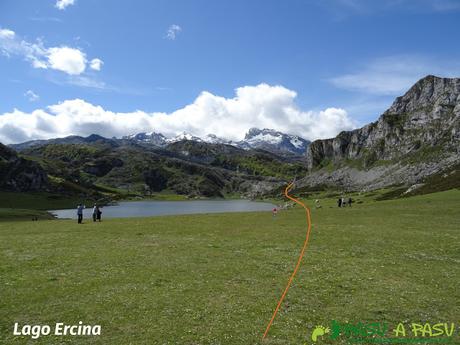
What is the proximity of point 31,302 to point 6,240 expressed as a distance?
24762 millimetres

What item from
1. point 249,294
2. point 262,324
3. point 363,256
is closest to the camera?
point 262,324

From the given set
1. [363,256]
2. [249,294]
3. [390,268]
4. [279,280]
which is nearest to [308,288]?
[279,280]

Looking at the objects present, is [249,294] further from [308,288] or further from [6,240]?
[6,240]

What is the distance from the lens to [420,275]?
24.9 metres

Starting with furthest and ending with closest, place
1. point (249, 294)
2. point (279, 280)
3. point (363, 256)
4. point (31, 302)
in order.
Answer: point (363, 256) → point (279, 280) → point (249, 294) → point (31, 302)

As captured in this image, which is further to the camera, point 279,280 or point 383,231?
point 383,231

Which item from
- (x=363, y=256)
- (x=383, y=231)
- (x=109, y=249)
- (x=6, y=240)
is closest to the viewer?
(x=363, y=256)

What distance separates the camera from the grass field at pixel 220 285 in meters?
16.8

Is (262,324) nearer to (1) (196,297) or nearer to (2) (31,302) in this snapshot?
(1) (196,297)

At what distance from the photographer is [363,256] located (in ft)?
102

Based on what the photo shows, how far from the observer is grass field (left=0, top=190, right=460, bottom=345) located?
55.3 ft

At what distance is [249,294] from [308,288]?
3.96m

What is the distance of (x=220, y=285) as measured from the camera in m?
22.7

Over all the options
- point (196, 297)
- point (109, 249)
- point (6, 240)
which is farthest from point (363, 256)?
point (6, 240)
